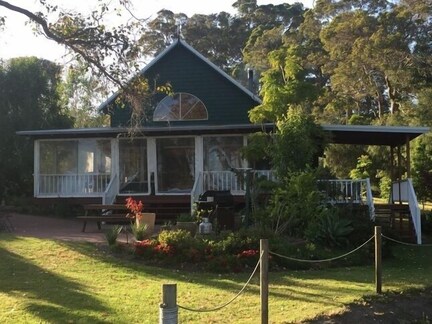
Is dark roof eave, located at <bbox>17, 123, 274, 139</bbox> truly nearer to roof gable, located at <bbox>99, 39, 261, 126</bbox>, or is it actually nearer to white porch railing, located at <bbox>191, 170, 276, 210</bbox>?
roof gable, located at <bbox>99, 39, 261, 126</bbox>

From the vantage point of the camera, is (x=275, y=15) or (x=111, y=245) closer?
(x=111, y=245)

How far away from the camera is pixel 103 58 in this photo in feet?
34.6

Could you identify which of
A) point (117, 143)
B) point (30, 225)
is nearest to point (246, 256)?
point (30, 225)

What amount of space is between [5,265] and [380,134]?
12.5 meters

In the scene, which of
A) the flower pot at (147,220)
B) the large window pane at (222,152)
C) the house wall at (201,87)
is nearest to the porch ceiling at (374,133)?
the large window pane at (222,152)

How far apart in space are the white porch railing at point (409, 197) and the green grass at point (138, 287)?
3351 mm

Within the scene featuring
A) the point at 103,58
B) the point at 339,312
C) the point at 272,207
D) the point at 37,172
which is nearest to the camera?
the point at 339,312

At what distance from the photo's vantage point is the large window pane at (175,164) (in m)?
20.3

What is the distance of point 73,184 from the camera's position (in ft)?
66.9

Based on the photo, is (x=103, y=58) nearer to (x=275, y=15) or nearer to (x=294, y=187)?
(x=294, y=187)

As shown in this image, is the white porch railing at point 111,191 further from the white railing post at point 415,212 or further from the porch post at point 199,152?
the white railing post at point 415,212

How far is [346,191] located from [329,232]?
14.2 feet

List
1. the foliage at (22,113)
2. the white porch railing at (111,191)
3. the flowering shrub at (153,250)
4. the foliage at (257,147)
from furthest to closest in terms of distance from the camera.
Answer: the foliage at (22,113) → the white porch railing at (111,191) → the foliage at (257,147) → the flowering shrub at (153,250)

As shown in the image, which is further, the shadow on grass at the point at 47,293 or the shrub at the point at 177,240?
the shrub at the point at 177,240
